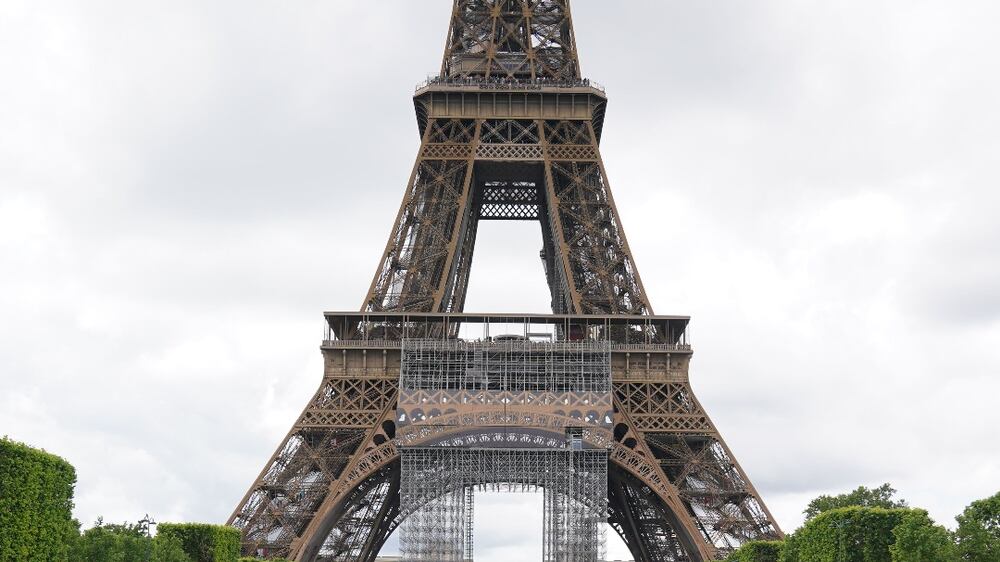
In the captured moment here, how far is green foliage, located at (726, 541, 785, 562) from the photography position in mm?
36375

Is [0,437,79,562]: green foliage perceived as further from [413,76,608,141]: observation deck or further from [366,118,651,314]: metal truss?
[413,76,608,141]: observation deck

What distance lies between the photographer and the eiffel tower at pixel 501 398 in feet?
131

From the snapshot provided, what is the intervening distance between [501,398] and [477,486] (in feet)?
11.5

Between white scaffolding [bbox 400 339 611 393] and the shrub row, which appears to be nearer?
the shrub row

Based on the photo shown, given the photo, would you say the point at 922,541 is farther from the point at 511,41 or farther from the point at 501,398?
the point at 511,41

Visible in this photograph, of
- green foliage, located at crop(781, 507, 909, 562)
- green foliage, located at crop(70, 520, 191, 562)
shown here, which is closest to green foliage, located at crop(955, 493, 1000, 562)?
green foliage, located at crop(781, 507, 909, 562)

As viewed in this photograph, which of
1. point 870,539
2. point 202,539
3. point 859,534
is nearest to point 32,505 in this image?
point 202,539

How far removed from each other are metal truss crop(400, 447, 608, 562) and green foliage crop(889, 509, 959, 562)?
47.3ft

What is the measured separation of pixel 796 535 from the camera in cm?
3481

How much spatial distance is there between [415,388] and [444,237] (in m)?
6.91

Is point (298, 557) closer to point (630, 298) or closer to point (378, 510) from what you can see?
point (378, 510)

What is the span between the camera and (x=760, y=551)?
3684 cm

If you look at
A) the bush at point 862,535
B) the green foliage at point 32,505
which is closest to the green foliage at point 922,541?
the bush at point 862,535

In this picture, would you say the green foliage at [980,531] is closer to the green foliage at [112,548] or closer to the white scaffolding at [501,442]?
the white scaffolding at [501,442]
